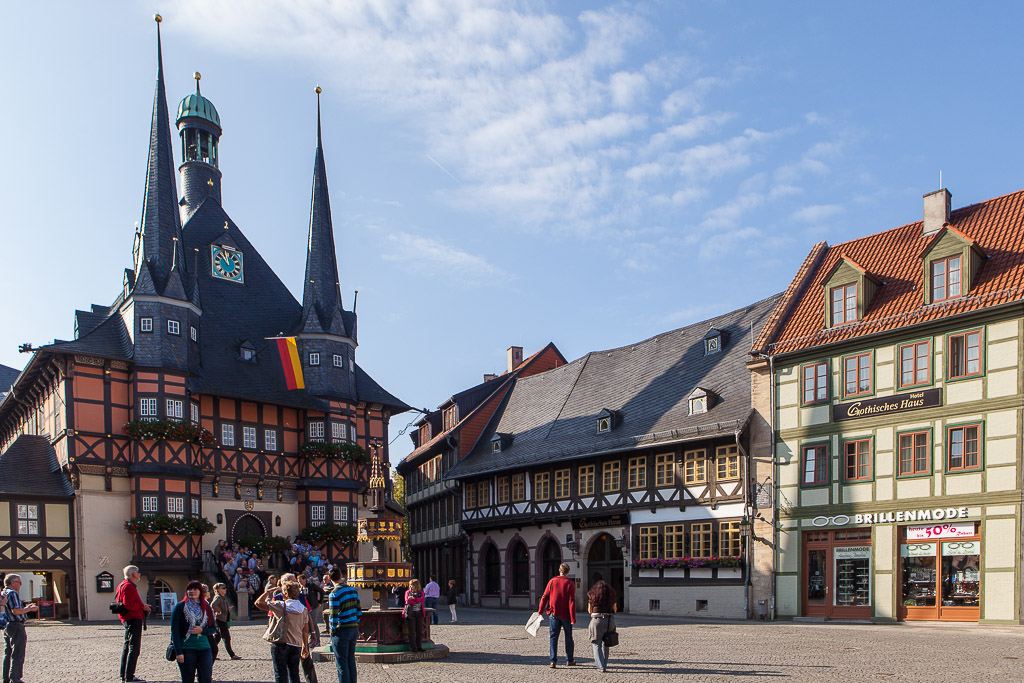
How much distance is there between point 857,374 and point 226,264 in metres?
25.7

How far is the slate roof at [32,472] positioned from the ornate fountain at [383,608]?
18.6 m

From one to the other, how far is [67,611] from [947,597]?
2560 cm

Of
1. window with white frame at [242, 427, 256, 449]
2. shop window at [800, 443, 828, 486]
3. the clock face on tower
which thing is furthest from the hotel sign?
the clock face on tower

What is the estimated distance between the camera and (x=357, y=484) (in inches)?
1581

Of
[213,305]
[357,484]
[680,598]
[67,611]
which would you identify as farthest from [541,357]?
[67,611]

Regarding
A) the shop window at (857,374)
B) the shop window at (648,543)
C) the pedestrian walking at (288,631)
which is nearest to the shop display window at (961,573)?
the shop window at (857,374)

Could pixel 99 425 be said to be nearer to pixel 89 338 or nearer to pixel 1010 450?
pixel 89 338

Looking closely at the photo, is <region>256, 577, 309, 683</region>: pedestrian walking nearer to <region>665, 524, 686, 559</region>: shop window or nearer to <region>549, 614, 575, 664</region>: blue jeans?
<region>549, 614, 575, 664</region>: blue jeans

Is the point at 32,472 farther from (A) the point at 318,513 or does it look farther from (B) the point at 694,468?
(B) the point at 694,468

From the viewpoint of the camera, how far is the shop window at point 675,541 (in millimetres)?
32719

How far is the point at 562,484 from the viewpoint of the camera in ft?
125

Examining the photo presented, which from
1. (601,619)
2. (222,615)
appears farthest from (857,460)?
(222,615)

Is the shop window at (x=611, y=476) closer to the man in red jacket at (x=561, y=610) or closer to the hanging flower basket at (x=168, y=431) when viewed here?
the hanging flower basket at (x=168, y=431)

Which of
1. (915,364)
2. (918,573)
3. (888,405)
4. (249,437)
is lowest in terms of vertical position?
(918,573)
